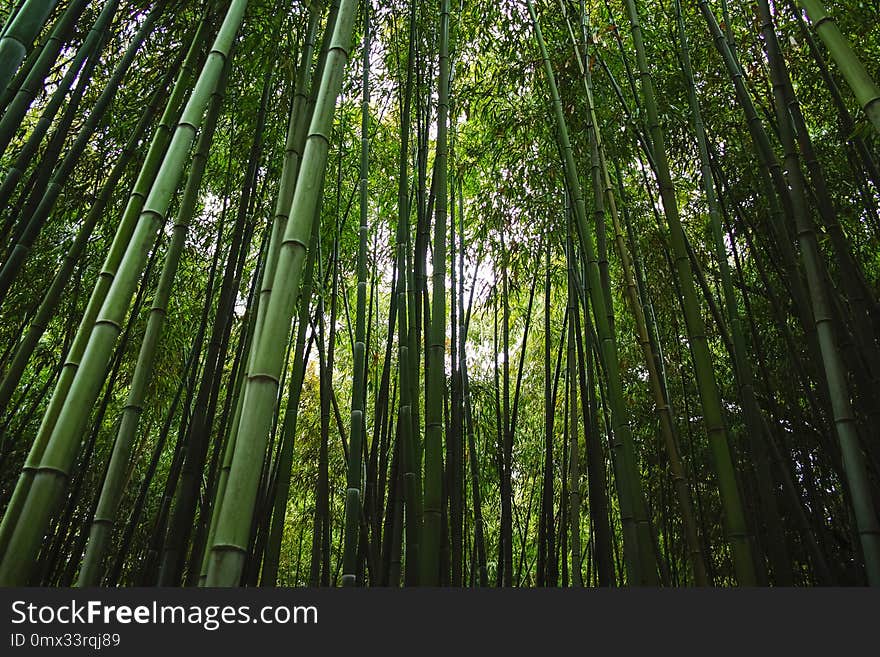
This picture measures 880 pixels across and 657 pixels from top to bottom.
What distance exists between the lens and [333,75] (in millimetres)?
1171

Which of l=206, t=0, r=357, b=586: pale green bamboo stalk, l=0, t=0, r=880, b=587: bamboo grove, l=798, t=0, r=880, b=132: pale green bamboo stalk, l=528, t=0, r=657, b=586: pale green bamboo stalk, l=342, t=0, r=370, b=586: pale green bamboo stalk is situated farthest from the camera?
l=342, t=0, r=370, b=586: pale green bamboo stalk

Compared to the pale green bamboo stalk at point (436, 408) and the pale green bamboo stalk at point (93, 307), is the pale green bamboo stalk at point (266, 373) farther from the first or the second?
the pale green bamboo stalk at point (436, 408)

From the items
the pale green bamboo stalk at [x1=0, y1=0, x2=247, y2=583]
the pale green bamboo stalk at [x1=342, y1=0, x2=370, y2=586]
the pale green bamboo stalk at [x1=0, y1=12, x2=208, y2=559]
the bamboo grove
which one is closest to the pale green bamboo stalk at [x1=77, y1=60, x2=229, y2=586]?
the bamboo grove

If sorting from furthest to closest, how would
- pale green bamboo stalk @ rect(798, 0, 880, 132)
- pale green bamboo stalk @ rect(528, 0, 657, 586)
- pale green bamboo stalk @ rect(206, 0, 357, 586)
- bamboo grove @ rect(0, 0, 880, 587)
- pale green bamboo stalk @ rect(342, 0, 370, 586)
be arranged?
1. pale green bamboo stalk @ rect(342, 0, 370, 586)
2. pale green bamboo stalk @ rect(528, 0, 657, 586)
3. bamboo grove @ rect(0, 0, 880, 587)
4. pale green bamboo stalk @ rect(798, 0, 880, 132)
5. pale green bamboo stalk @ rect(206, 0, 357, 586)

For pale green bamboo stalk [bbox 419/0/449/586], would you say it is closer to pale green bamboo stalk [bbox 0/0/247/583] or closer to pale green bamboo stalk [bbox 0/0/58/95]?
pale green bamboo stalk [bbox 0/0/247/583]

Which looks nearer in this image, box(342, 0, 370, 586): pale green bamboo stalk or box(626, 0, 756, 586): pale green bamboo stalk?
box(626, 0, 756, 586): pale green bamboo stalk

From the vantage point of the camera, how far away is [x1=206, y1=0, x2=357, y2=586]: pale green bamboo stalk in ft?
2.76

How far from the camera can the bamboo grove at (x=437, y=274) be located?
1.35 m

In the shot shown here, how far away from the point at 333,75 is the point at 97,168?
2.27 metres

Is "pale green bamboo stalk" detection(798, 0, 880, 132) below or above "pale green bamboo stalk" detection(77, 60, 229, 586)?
above

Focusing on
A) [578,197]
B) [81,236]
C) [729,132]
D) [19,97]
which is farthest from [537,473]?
[19,97]

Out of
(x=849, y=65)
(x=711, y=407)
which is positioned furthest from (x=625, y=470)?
(x=849, y=65)

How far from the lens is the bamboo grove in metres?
1.35

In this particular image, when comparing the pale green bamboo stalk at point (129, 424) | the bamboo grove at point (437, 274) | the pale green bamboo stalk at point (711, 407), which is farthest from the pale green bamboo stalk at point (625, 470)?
the pale green bamboo stalk at point (129, 424)
